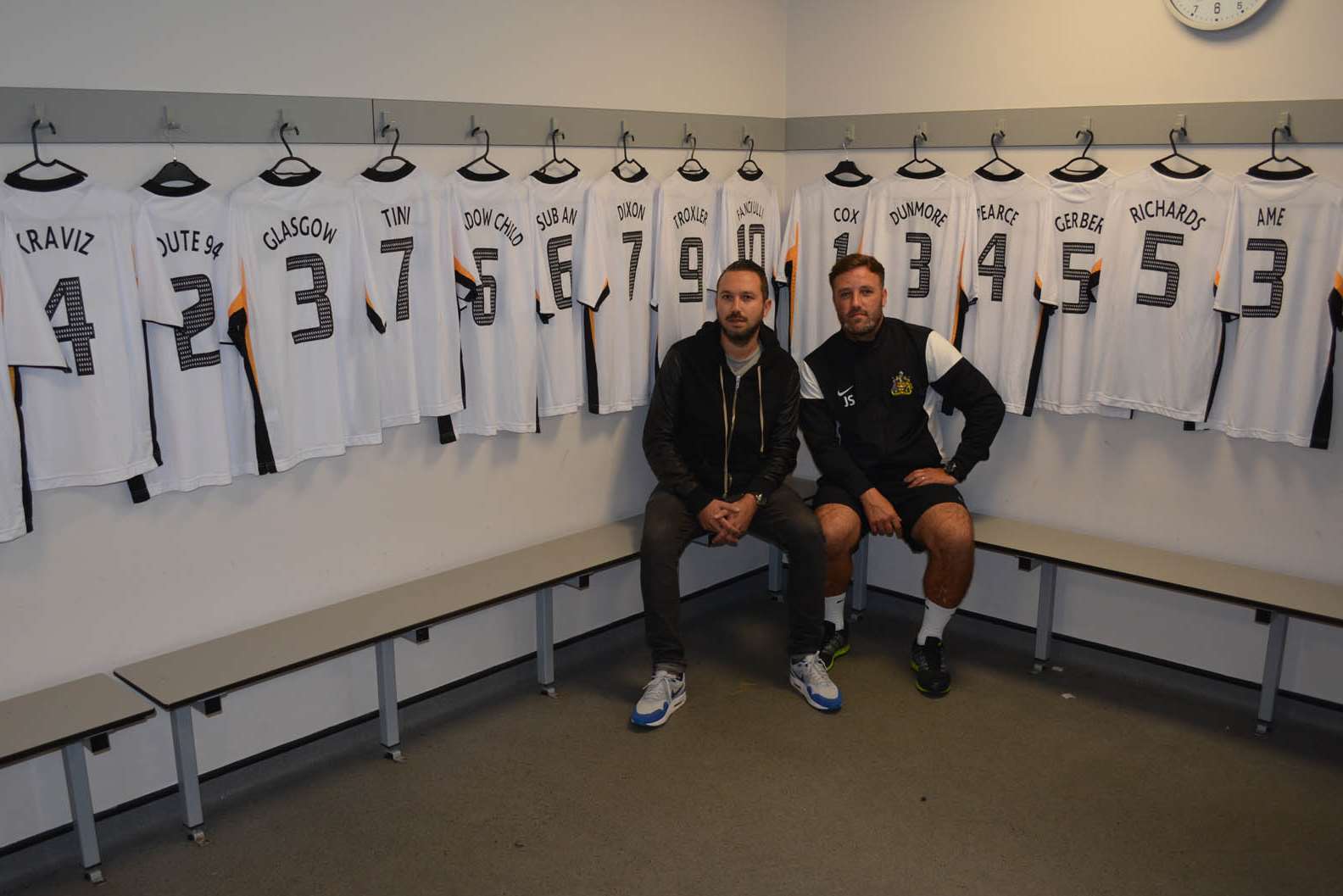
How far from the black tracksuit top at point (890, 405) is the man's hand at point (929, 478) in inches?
1.6

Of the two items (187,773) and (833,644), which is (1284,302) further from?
(187,773)

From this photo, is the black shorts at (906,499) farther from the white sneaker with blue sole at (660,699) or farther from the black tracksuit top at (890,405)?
the white sneaker with blue sole at (660,699)

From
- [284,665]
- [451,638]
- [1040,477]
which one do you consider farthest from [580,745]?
[1040,477]

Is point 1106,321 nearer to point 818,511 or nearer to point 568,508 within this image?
point 818,511

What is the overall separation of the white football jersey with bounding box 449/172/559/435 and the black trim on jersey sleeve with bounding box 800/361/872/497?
0.96 metres

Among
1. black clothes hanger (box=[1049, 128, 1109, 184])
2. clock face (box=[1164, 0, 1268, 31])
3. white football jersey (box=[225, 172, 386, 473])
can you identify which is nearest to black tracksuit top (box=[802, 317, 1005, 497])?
black clothes hanger (box=[1049, 128, 1109, 184])

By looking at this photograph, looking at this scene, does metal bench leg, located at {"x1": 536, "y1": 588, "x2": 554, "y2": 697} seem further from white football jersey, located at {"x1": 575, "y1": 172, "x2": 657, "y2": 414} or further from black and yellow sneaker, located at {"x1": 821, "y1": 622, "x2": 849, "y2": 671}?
black and yellow sneaker, located at {"x1": 821, "y1": 622, "x2": 849, "y2": 671}

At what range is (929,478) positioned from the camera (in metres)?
3.78

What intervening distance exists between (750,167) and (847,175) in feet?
1.26

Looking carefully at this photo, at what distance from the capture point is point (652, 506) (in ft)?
12.1

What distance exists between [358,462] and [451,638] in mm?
724

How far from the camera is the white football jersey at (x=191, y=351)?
2.77m

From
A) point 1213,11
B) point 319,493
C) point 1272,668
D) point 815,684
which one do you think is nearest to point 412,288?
point 319,493

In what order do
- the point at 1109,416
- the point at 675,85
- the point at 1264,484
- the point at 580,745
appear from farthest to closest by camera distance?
1. the point at 675,85
2. the point at 1109,416
3. the point at 1264,484
4. the point at 580,745
